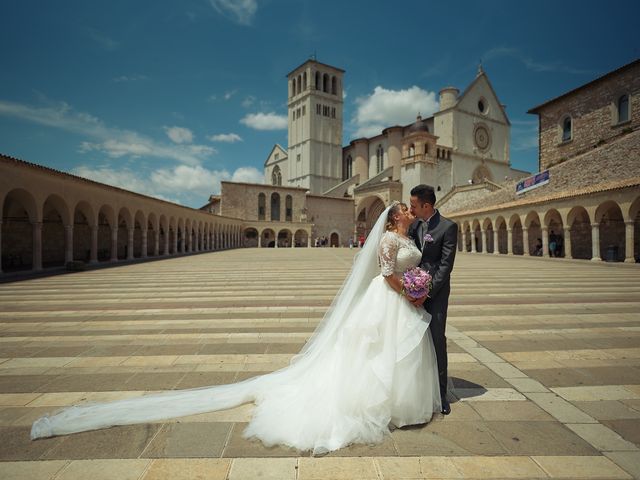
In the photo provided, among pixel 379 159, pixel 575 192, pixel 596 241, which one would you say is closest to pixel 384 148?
pixel 379 159

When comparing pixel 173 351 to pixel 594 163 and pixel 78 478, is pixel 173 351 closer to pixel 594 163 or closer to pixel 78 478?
pixel 78 478

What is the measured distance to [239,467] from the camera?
2.39 metres

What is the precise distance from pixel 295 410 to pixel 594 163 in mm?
25824

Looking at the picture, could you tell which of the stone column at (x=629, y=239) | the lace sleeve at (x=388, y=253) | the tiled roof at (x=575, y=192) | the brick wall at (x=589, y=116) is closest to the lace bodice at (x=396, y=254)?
the lace sleeve at (x=388, y=253)

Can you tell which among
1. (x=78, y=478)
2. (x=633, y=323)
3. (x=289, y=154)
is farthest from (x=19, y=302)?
(x=289, y=154)

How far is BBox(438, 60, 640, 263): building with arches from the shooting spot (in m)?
19.5

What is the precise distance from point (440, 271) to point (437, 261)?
0.49ft

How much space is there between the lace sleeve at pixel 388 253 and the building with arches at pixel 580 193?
19942mm

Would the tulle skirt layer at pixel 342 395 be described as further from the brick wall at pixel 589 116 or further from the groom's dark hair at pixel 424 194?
the brick wall at pixel 589 116

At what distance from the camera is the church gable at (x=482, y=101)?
53406mm

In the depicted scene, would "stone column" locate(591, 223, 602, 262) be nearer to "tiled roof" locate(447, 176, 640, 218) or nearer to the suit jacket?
"tiled roof" locate(447, 176, 640, 218)

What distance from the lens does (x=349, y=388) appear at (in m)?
2.96

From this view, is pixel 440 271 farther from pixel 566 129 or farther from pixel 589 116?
pixel 566 129

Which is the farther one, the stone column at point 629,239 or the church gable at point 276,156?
the church gable at point 276,156
